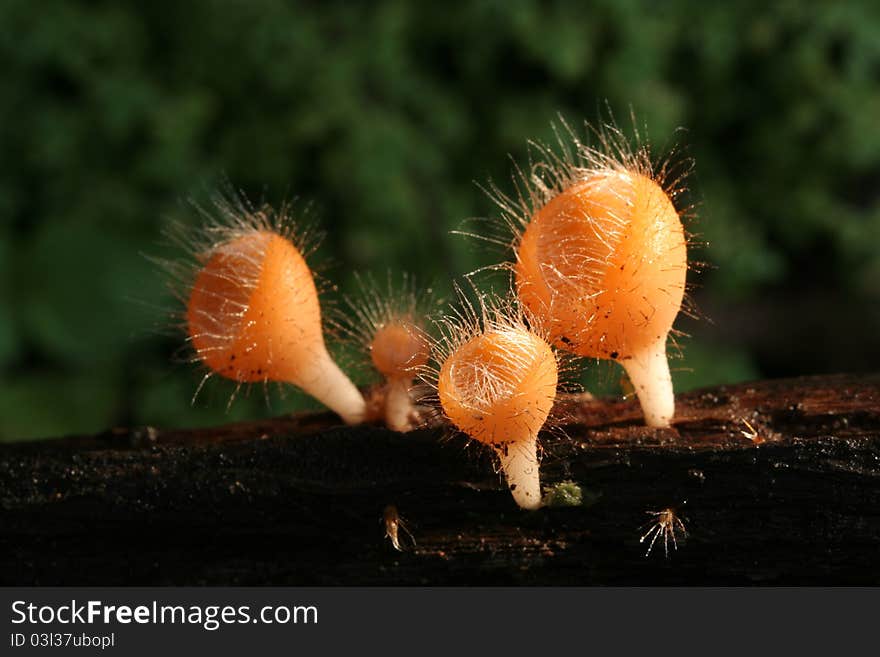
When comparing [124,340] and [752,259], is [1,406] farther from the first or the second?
[752,259]

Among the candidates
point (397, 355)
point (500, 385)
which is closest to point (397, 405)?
point (397, 355)

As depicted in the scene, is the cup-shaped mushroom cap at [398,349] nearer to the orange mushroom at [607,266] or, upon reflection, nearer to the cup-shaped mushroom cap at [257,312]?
the cup-shaped mushroom cap at [257,312]

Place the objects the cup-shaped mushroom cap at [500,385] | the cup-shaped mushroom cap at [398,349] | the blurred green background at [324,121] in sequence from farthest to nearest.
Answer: the blurred green background at [324,121] < the cup-shaped mushroom cap at [398,349] < the cup-shaped mushroom cap at [500,385]

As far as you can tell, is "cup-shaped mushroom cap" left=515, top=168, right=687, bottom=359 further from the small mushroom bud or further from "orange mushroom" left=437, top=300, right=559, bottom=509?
the small mushroom bud

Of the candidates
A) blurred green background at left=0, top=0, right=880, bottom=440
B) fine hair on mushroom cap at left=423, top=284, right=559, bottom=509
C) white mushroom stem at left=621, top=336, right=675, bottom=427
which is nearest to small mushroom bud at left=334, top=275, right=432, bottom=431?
fine hair on mushroom cap at left=423, top=284, right=559, bottom=509

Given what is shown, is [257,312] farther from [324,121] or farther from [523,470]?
[324,121]

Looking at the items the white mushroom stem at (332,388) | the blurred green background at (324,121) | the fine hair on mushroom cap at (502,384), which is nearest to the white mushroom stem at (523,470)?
the fine hair on mushroom cap at (502,384)

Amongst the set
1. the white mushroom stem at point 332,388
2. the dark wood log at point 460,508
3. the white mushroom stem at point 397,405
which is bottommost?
the dark wood log at point 460,508
